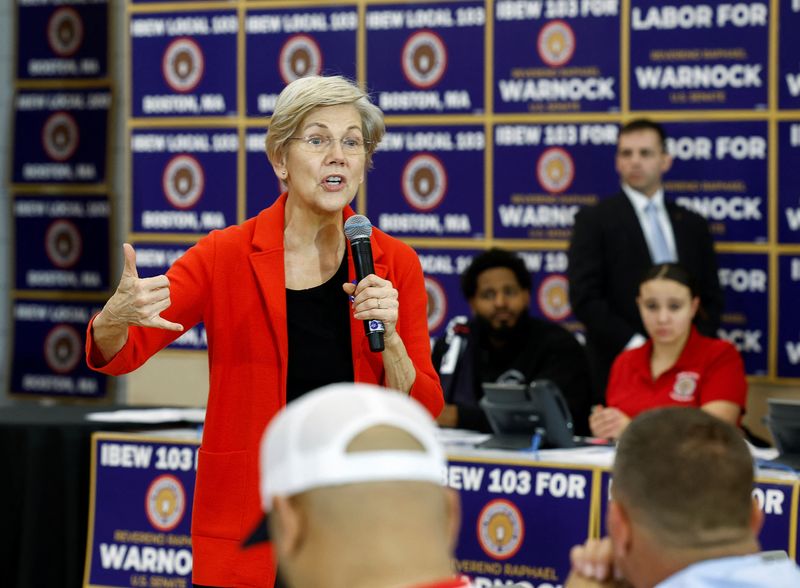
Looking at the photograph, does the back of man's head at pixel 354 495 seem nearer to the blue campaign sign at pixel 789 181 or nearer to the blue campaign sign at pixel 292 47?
the blue campaign sign at pixel 789 181

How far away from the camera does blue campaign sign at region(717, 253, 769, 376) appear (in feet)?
19.0

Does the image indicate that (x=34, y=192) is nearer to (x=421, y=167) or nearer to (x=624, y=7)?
(x=421, y=167)

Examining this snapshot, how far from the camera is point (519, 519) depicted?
392 cm

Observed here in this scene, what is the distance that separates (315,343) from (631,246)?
353cm

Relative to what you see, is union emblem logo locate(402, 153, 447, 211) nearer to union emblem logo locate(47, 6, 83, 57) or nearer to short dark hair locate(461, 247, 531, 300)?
short dark hair locate(461, 247, 531, 300)

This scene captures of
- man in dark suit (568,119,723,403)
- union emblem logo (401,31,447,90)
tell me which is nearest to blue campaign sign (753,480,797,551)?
man in dark suit (568,119,723,403)

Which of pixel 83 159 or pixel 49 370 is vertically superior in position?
pixel 83 159

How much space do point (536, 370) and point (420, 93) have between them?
1.82 meters

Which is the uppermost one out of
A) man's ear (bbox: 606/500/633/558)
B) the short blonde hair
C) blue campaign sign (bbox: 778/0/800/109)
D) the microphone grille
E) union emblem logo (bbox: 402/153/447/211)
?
blue campaign sign (bbox: 778/0/800/109)

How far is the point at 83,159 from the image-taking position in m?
7.47

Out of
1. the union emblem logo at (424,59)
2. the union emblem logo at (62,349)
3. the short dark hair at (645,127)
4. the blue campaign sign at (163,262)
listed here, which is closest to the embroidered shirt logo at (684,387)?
the short dark hair at (645,127)

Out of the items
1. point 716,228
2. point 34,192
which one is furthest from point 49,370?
point 716,228

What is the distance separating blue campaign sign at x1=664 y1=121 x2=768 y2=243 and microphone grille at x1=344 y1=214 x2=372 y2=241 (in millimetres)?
3784

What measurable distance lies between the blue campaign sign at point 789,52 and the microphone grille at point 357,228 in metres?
3.88
